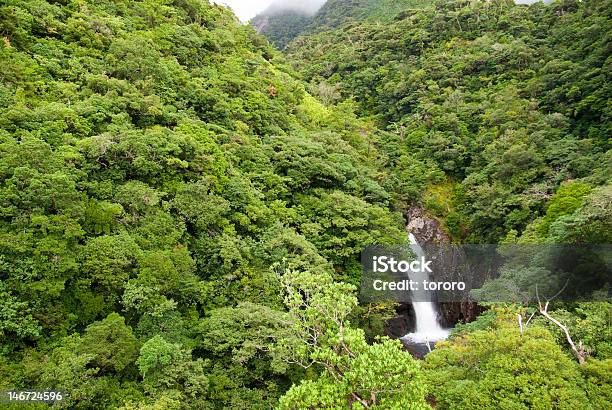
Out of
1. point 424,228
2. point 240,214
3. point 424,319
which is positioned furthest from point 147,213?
point 424,228

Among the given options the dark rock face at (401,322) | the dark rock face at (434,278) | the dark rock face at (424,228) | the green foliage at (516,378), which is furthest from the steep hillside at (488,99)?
the green foliage at (516,378)

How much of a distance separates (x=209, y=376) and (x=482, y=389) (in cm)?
845

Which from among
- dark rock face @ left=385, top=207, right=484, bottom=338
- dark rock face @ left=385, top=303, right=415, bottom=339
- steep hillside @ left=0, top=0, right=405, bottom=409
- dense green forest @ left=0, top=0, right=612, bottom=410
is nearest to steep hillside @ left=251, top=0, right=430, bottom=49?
dense green forest @ left=0, top=0, right=612, bottom=410

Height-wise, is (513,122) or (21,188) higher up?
(513,122)

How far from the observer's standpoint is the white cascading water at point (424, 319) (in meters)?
24.8

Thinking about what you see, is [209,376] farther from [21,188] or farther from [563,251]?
[563,251]

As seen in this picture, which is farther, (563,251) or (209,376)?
(563,251)

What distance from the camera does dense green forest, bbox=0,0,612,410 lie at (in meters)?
11.0

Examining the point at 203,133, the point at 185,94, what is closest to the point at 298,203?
the point at 203,133

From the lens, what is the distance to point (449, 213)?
32344mm

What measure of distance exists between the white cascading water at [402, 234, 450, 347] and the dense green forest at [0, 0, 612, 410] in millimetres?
5426

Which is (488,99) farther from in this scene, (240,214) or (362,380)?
(362,380)

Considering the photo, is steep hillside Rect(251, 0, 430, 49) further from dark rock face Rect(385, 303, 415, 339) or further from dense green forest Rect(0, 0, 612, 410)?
dark rock face Rect(385, 303, 415, 339)

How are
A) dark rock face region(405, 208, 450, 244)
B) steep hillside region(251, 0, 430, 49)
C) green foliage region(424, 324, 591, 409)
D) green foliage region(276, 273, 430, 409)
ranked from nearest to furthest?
1. green foliage region(276, 273, 430, 409)
2. green foliage region(424, 324, 591, 409)
3. dark rock face region(405, 208, 450, 244)
4. steep hillside region(251, 0, 430, 49)
